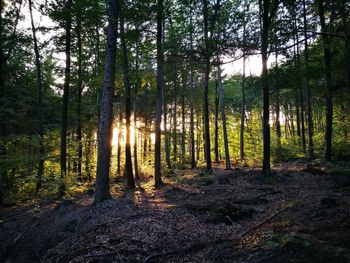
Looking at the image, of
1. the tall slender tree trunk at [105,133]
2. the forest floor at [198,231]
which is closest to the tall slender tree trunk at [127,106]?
the forest floor at [198,231]

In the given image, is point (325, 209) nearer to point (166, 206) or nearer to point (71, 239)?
point (166, 206)

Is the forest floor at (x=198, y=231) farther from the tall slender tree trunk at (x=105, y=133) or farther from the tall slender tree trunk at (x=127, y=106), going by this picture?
the tall slender tree trunk at (x=127, y=106)

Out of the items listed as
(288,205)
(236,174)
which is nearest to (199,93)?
(236,174)

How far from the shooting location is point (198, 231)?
759cm

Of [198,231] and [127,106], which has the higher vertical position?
[127,106]

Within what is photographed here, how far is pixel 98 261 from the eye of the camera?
6.52 meters

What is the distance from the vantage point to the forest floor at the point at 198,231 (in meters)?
5.32

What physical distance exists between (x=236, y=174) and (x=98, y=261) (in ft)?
37.1

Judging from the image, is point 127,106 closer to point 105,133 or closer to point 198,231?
point 105,133

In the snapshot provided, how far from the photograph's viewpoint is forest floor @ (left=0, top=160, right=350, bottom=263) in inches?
209

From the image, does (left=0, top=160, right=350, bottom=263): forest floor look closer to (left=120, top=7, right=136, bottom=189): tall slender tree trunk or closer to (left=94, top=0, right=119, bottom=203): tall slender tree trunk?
(left=94, top=0, right=119, bottom=203): tall slender tree trunk

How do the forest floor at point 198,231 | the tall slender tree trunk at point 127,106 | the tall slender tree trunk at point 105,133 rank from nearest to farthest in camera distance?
the forest floor at point 198,231, the tall slender tree trunk at point 105,133, the tall slender tree trunk at point 127,106

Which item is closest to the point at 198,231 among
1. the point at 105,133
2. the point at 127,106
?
the point at 105,133

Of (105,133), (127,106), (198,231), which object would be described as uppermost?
(127,106)
